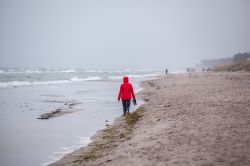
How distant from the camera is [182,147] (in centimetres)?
688

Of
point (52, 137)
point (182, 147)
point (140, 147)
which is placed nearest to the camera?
point (182, 147)

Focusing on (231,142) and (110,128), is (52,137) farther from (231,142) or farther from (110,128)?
(231,142)

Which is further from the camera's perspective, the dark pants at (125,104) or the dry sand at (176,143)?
the dark pants at (125,104)

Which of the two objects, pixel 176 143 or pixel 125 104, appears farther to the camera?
pixel 125 104

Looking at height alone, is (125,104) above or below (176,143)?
above

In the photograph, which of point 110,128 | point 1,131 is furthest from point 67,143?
point 1,131

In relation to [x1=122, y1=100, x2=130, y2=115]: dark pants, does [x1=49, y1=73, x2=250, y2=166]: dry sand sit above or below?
below

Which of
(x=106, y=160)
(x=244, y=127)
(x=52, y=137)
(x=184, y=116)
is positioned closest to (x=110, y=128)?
(x=52, y=137)

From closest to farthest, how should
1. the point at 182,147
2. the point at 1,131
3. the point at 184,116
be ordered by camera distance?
1. the point at 182,147
2. the point at 1,131
3. the point at 184,116

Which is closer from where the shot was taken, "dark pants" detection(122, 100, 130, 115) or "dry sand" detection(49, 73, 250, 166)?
"dry sand" detection(49, 73, 250, 166)

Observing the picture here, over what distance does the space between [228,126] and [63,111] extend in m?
9.79

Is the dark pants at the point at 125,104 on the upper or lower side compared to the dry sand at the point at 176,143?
upper

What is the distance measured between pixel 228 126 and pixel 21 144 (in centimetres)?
668

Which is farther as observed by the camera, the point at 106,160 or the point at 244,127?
the point at 244,127
